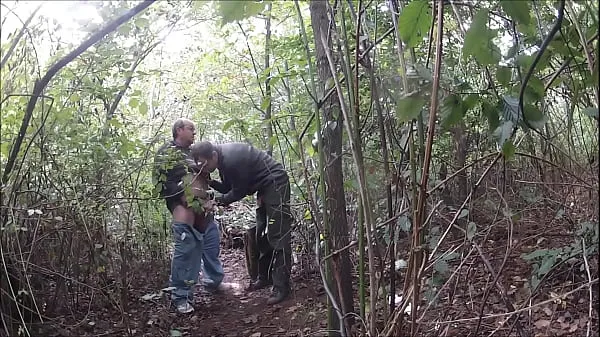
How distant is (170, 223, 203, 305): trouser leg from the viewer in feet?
14.9

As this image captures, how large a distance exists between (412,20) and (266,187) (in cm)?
350

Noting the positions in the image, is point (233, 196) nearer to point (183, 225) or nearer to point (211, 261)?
point (183, 225)

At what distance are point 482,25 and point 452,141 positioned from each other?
2868mm

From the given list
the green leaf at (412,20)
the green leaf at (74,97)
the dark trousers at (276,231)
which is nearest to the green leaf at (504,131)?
the green leaf at (412,20)

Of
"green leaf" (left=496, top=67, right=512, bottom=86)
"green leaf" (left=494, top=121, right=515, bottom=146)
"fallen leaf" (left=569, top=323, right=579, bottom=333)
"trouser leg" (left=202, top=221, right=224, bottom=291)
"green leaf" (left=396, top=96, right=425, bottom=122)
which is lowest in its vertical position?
"fallen leaf" (left=569, top=323, right=579, bottom=333)

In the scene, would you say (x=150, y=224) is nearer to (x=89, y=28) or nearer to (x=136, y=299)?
(x=136, y=299)

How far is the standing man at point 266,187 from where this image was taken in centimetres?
476

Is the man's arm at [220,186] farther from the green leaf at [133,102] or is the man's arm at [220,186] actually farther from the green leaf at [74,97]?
the green leaf at [74,97]

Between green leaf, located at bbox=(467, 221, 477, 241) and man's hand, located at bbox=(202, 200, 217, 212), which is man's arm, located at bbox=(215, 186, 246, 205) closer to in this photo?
man's hand, located at bbox=(202, 200, 217, 212)

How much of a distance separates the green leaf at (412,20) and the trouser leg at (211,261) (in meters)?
3.99

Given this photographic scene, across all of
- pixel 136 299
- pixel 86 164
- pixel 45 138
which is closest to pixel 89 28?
pixel 45 138

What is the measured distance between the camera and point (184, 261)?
466cm

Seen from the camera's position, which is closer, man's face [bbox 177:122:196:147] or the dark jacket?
man's face [bbox 177:122:196:147]

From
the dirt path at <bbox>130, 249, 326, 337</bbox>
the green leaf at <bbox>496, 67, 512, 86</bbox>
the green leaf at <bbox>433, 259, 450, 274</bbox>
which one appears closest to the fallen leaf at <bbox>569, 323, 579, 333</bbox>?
the green leaf at <bbox>433, 259, 450, 274</bbox>
